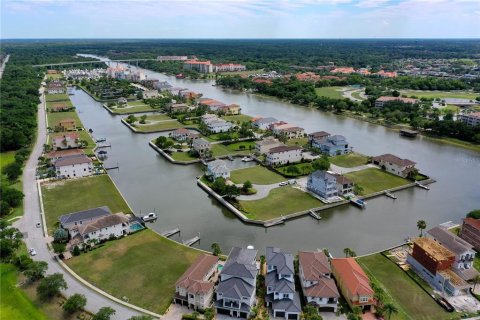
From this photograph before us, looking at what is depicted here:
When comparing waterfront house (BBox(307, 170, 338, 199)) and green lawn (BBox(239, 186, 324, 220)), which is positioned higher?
waterfront house (BBox(307, 170, 338, 199))

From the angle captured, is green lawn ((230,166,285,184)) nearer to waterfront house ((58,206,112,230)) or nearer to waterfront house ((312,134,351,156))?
waterfront house ((312,134,351,156))

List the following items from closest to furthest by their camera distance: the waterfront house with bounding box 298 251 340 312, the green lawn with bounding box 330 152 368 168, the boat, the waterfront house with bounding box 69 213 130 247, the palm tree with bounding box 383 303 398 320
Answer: the palm tree with bounding box 383 303 398 320
the waterfront house with bounding box 298 251 340 312
the waterfront house with bounding box 69 213 130 247
the boat
the green lawn with bounding box 330 152 368 168

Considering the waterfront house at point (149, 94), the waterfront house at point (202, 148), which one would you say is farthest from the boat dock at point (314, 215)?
the waterfront house at point (149, 94)

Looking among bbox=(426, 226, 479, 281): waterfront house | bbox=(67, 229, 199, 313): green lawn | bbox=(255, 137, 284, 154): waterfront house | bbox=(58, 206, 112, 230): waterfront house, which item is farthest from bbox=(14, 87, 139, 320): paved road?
bbox=(255, 137, 284, 154): waterfront house

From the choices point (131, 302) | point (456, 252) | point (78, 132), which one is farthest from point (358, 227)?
point (78, 132)

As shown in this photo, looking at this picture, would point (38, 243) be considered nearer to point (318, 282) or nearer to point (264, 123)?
point (318, 282)

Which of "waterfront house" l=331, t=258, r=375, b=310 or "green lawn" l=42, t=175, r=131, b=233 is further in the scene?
"green lawn" l=42, t=175, r=131, b=233

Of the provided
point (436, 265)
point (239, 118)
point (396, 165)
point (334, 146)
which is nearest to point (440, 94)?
point (239, 118)
